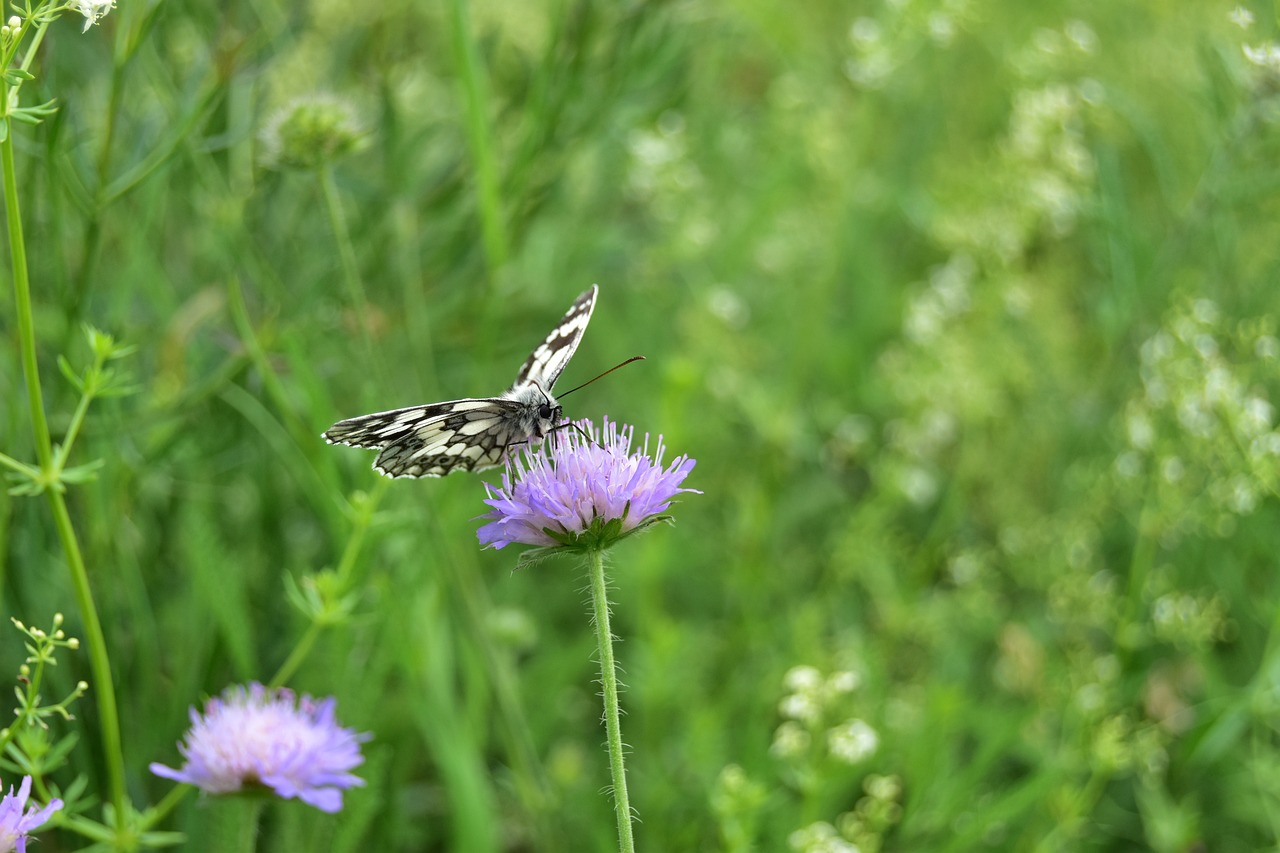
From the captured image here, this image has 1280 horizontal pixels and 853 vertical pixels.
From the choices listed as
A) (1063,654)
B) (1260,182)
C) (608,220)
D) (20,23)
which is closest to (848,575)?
(1063,654)

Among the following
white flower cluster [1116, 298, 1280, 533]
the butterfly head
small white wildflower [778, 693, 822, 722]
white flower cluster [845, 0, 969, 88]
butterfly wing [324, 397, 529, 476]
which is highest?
white flower cluster [845, 0, 969, 88]

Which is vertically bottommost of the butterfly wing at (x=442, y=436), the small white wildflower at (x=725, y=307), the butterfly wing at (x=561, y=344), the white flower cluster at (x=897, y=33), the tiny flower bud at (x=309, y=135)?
the butterfly wing at (x=442, y=436)

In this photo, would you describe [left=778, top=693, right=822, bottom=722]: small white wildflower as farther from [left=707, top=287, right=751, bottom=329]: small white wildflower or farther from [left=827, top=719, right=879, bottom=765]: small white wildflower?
[left=707, top=287, right=751, bottom=329]: small white wildflower

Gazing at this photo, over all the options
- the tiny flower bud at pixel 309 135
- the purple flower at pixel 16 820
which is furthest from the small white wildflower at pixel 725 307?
the purple flower at pixel 16 820

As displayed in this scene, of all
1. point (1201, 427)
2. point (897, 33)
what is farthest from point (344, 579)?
point (897, 33)

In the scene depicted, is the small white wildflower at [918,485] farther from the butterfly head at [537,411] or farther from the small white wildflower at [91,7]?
the small white wildflower at [91,7]

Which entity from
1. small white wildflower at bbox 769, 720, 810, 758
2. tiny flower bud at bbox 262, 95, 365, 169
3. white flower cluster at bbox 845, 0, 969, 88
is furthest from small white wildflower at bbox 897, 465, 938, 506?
tiny flower bud at bbox 262, 95, 365, 169
